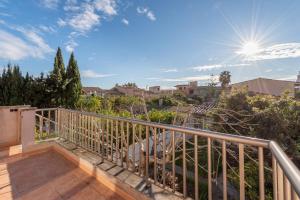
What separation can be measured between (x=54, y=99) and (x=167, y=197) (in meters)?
15.7

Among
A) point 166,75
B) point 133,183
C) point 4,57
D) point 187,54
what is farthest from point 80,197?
point 166,75

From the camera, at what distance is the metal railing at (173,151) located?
3.72ft

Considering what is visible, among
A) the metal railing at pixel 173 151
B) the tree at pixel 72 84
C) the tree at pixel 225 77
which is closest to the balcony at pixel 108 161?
the metal railing at pixel 173 151

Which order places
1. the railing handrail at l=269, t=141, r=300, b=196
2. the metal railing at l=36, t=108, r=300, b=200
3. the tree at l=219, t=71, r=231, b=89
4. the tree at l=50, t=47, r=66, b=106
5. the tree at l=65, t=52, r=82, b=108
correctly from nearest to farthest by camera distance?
the railing handrail at l=269, t=141, r=300, b=196 < the metal railing at l=36, t=108, r=300, b=200 < the tree at l=50, t=47, r=66, b=106 < the tree at l=65, t=52, r=82, b=108 < the tree at l=219, t=71, r=231, b=89

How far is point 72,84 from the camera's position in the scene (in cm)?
1622

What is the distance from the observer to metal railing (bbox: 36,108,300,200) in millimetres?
1134

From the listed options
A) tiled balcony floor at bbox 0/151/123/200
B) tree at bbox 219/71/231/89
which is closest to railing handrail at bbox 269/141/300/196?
tiled balcony floor at bbox 0/151/123/200

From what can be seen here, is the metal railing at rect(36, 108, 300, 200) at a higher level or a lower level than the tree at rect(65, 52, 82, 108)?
lower

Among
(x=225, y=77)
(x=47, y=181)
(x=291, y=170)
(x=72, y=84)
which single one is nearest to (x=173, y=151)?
(x=291, y=170)

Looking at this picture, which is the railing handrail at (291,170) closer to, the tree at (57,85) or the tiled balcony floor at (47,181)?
the tiled balcony floor at (47,181)

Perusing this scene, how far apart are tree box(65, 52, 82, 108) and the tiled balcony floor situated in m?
12.9

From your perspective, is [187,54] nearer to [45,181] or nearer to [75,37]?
[75,37]

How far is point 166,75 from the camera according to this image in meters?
23.6

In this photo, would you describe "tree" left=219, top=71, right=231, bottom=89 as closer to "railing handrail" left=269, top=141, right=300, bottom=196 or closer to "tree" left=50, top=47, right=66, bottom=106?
"tree" left=50, top=47, right=66, bottom=106
